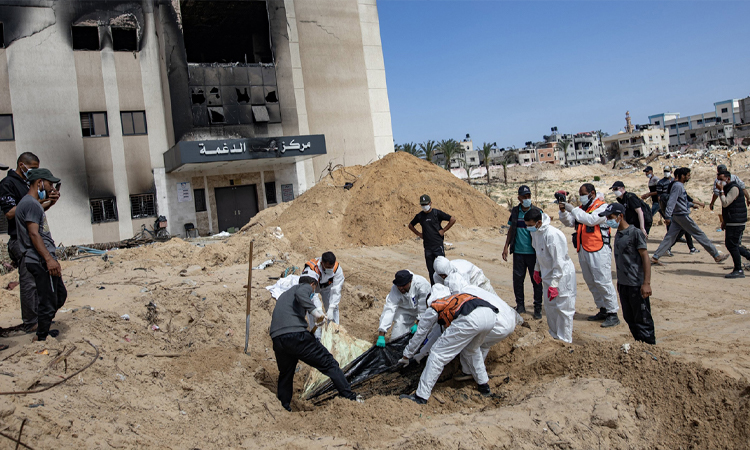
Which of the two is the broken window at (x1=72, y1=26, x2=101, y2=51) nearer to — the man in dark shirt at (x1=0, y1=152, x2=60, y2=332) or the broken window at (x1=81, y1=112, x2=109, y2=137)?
the broken window at (x1=81, y1=112, x2=109, y2=137)

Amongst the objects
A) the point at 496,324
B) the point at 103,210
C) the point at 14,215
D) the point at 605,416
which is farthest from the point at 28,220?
the point at 103,210

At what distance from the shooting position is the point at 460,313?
465 cm

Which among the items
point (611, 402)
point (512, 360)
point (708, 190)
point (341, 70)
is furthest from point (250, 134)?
point (708, 190)

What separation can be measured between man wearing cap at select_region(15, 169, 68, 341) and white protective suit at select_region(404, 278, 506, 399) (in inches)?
146

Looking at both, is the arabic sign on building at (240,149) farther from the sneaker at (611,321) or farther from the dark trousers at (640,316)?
the dark trousers at (640,316)

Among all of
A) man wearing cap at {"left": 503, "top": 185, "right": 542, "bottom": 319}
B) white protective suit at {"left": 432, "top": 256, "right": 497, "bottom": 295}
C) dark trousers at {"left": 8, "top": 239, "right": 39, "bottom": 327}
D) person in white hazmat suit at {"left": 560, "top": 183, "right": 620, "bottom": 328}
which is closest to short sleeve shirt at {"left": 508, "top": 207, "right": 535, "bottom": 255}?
man wearing cap at {"left": 503, "top": 185, "right": 542, "bottom": 319}

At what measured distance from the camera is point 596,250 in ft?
21.2

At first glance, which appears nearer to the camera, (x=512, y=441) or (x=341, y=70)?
A: (x=512, y=441)

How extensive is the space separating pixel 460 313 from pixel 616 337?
2614 mm

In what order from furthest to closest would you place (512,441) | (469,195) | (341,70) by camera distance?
(341,70)
(469,195)
(512,441)

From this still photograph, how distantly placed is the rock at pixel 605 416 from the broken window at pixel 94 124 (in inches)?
865

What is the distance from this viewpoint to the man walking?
27.2 ft

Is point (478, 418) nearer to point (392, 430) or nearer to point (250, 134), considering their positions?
point (392, 430)

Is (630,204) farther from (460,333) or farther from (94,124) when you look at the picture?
(94,124)
